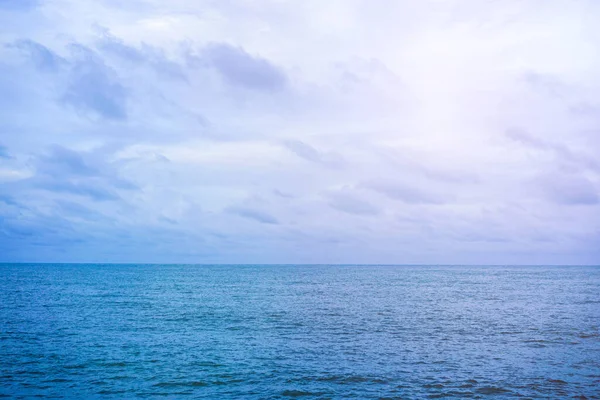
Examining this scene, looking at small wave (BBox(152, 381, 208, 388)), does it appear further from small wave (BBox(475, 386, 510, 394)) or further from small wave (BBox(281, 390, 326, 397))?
small wave (BBox(475, 386, 510, 394))

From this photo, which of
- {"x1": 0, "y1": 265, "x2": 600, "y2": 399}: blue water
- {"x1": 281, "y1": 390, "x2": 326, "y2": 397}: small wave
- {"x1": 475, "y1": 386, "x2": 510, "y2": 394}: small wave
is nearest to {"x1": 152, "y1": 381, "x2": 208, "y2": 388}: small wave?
{"x1": 0, "y1": 265, "x2": 600, "y2": 399}: blue water

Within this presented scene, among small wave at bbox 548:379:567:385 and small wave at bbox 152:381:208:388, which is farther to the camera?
small wave at bbox 548:379:567:385

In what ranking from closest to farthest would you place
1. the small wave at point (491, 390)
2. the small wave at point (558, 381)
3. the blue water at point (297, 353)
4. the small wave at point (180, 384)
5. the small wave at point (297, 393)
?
the small wave at point (297, 393) → the small wave at point (491, 390) → the blue water at point (297, 353) → the small wave at point (180, 384) → the small wave at point (558, 381)

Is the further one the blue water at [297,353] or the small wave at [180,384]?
the small wave at [180,384]

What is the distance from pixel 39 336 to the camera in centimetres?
5028

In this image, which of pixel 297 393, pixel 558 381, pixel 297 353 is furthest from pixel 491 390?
pixel 297 353

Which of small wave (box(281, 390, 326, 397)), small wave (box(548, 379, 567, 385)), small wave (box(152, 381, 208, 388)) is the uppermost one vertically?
small wave (box(548, 379, 567, 385))

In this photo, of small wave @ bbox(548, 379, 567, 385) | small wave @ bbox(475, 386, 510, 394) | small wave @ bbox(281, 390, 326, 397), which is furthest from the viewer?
small wave @ bbox(548, 379, 567, 385)

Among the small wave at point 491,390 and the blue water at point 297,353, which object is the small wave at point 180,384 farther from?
the small wave at point 491,390

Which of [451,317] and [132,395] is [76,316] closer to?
[132,395]

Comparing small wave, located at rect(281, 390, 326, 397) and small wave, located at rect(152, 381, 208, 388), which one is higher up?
small wave, located at rect(152, 381, 208, 388)

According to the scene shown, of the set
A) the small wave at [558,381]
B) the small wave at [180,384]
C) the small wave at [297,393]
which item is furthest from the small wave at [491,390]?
the small wave at [180,384]

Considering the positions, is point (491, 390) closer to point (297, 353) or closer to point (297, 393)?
point (297, 393)

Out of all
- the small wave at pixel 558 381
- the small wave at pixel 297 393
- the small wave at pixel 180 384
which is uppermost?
the small wave at pixel 558 381
